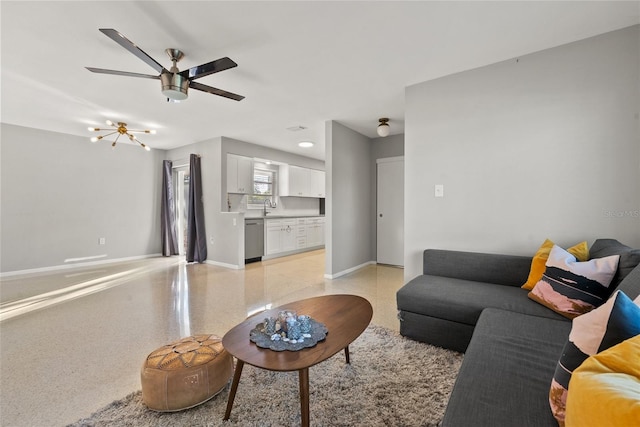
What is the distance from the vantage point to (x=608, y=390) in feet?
1.97

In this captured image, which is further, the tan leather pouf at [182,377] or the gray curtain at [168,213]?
the gray curtain at [168,213]

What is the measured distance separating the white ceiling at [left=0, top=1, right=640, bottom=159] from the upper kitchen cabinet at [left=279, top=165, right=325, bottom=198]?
290 centimetres

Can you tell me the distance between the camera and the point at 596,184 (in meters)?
2.20

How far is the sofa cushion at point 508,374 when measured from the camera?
3.00 feet

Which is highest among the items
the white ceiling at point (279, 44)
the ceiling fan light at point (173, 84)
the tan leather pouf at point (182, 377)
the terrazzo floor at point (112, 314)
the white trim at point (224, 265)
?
the white ceiling at point (279, 44)

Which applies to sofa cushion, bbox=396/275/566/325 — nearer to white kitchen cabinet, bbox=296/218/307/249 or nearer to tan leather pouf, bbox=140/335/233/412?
tan leather pouf, bbox=140/335/233/412

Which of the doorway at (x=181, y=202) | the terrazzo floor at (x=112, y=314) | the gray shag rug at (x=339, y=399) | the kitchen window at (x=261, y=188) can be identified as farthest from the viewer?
the doorway at (x=181, y=202)

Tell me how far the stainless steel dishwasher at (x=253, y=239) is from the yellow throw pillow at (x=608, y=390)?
521 cm

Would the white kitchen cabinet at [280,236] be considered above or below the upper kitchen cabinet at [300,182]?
below

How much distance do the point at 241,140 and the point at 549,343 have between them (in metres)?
5.42

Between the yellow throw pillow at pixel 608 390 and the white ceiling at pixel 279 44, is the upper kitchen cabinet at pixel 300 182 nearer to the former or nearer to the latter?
the white ceiling at pixel 279 44

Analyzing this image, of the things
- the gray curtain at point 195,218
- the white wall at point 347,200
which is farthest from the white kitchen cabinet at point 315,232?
the gray curtain at point 195,218

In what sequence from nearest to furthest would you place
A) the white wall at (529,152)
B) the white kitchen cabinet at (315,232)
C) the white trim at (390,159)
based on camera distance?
the white wall at (529,152) → the white trim at (390,159) → the white kitchen cabinet at (315,232)

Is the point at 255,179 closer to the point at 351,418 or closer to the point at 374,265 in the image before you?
the point at 374,265
